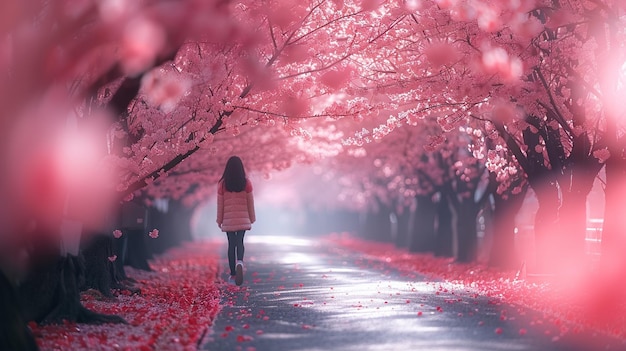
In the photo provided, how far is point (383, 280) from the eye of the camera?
72.6 ft

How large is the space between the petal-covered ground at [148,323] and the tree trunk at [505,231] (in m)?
10.0

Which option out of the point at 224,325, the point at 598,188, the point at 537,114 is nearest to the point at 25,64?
the point at 224,325

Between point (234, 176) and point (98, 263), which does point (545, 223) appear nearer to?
point (234, 176)

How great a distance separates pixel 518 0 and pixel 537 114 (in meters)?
3.56

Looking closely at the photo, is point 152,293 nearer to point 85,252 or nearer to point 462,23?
point 85,252

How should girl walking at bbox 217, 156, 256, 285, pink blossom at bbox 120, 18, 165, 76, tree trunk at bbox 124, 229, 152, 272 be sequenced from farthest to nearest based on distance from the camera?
tree trunk at bbox 124, 229, 152, 272 → girl walking at bbox 217, 156, 256, 285 → pink blossom at bbox 120, 18, 165, 76

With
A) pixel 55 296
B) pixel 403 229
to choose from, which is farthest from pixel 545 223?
pixel 403 229

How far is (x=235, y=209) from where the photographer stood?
18.3 m

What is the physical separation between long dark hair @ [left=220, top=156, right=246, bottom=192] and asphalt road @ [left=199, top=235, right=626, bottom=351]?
79.6 inches

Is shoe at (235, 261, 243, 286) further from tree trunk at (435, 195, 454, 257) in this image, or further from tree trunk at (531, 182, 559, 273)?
tree trunk at (435, 195, 454, 257)

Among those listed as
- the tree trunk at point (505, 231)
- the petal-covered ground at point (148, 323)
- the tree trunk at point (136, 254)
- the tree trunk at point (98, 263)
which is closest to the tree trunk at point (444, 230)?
the tree trunk at point (505, 231)

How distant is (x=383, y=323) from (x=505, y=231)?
17040 millimetres

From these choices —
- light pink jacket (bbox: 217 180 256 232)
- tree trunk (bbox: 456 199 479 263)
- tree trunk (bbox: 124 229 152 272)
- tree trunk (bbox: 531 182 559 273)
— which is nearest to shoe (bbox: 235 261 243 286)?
light pink jacket (bbox: 217 180 256 232)

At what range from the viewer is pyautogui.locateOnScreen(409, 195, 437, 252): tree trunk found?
1761 inches
